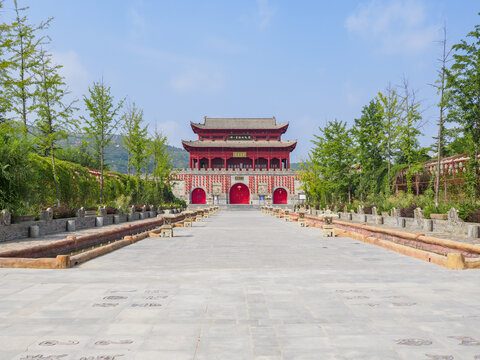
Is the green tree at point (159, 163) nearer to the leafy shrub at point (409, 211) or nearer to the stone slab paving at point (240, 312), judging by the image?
the leafy shrub at point (409, 211)

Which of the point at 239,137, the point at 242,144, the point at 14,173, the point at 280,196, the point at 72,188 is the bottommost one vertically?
the point at 280,196

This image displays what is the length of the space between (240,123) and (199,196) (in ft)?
43.6

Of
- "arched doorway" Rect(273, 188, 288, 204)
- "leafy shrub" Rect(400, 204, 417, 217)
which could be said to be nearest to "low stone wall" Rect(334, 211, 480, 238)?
"leafy shrub" Rect(400, 204, 417, 217)

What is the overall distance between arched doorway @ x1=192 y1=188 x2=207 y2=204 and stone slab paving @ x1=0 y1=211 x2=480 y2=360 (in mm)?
51893

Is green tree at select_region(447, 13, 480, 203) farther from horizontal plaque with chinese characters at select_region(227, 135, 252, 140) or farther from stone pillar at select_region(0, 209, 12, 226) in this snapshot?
horizontal plaque with chinese characters at select_region(227, 135, 252, 140)

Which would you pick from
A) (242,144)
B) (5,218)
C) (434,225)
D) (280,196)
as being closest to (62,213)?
(5,218)

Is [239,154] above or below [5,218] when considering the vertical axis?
above

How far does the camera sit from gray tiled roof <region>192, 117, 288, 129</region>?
60.8 m

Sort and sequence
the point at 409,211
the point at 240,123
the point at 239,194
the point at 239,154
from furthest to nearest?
the point at 240,123, the point at 239,154, the point at 239,194, the point at 409,211

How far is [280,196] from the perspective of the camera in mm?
59594

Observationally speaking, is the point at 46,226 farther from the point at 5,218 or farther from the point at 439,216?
the point at 439,216

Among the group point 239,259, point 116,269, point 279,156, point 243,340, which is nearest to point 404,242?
point 239,259

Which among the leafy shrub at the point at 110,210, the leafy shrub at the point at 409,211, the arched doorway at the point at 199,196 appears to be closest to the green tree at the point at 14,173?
the leafy shrub at the point at 110,210

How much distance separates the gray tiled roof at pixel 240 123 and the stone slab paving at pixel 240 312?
54320 millimetres
